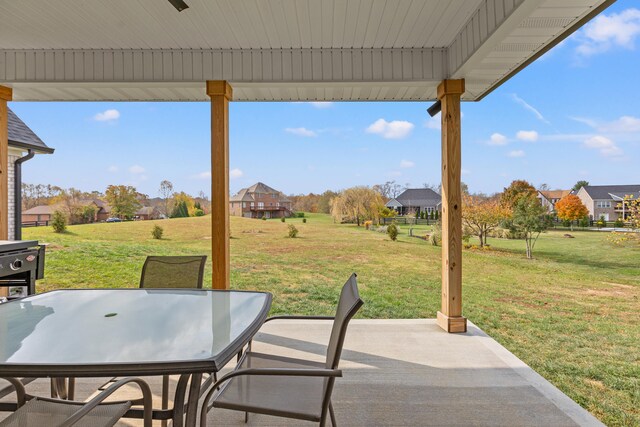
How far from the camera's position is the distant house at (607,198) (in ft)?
13.2

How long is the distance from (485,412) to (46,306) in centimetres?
270

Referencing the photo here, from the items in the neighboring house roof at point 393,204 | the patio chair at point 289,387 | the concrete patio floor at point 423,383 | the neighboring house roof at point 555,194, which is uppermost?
the neighboring house roof at point 555,194

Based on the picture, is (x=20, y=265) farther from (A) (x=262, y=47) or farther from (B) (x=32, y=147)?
(A) (x=262, y=47)

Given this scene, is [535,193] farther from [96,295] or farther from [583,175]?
[96,295]

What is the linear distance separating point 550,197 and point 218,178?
5107 millimetres

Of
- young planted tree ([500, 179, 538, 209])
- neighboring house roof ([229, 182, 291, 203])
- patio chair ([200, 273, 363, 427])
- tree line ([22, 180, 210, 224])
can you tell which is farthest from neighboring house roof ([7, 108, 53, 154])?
young planted tree ([500, 179, 538, 209])

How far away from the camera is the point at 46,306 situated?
82.0 inches

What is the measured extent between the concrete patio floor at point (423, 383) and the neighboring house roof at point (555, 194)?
3075 millimetres

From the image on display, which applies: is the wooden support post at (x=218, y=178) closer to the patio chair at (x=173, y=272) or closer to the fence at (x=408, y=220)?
the patio chair at (x=173, y=272)

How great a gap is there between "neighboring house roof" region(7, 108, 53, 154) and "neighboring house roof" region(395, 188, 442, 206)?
19.3 ft

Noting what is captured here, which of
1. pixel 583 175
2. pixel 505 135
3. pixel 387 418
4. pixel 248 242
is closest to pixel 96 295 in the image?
pixel 387 418

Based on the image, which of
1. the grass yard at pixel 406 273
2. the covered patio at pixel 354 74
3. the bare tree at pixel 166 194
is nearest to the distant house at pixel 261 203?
the grass yard at pixel 406 273

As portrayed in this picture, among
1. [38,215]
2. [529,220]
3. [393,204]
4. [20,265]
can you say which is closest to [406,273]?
[393,204]

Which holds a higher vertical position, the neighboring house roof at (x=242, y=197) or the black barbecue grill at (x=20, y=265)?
the neighboring house roof at (x=242, y=197)
